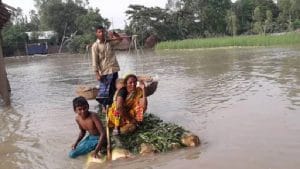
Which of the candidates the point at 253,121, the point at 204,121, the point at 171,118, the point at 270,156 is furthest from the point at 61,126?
the point at 270,156

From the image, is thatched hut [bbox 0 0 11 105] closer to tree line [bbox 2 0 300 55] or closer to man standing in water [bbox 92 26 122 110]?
man standing in water [bbox 92 26 122 110]

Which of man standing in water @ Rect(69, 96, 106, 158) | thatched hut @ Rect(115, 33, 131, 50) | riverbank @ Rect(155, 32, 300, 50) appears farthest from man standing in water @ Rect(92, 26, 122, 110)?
riverbank @ Rect(155, 32, 300, 50)

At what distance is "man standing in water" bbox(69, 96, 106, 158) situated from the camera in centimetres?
596

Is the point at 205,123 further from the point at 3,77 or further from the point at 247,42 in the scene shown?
the point at 247,42

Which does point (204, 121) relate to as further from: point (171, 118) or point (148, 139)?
point (148, 139)

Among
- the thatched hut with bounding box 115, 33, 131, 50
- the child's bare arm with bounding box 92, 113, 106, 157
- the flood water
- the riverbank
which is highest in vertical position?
the thatched hut with bounding box 115, 33, 131, 50

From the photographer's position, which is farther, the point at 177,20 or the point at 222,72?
the point at 177,20

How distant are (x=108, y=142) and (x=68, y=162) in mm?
640

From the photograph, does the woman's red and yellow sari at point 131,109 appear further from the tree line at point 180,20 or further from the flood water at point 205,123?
the tree line at point 180,20

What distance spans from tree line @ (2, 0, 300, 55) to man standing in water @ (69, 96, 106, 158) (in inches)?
1398

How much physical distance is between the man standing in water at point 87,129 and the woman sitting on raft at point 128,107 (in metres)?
0.46

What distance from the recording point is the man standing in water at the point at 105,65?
802 cm

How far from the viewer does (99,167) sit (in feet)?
18.9

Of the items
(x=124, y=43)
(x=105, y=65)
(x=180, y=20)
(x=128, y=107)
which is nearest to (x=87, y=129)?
(x=128, y=107)
